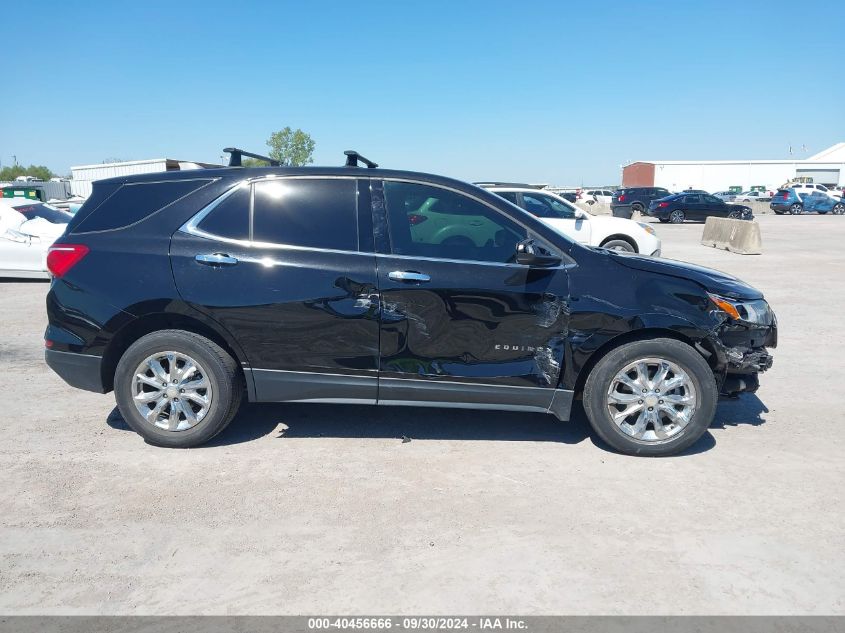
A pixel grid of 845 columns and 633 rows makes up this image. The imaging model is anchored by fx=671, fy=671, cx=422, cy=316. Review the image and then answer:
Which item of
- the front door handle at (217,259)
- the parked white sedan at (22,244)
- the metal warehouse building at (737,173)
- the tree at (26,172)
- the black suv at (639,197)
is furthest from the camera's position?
the tree at (26,172)

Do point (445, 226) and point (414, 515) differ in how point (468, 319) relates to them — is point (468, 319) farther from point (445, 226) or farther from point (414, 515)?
point (414, 515)

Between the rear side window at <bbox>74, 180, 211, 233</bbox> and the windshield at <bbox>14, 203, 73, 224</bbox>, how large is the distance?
926 centimetres

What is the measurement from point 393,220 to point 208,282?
1.32m

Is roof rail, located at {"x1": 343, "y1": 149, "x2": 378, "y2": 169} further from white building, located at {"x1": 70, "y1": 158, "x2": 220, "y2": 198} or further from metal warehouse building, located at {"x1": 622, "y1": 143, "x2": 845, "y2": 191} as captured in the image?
metal warehouse building, located at {"x1": 622, "y1": 143, "x2": 845, "y2": 191}

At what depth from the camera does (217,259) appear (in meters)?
4.52

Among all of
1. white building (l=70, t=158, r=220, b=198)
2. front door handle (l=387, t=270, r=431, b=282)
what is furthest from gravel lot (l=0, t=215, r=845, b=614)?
white building (l=70, t=158, r=220, b=198)

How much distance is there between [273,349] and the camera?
4.55 metres

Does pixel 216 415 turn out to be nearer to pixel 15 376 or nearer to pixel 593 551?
pixel 593 551

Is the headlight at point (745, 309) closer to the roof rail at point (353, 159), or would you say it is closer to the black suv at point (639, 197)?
the roof rail at point (353, 159)

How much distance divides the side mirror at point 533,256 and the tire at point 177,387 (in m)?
2.08

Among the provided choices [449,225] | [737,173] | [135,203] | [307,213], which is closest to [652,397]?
[449,225]

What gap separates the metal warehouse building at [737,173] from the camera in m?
74.8

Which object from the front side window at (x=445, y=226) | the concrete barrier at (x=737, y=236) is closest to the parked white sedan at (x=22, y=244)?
the front side window at (x=445, y=226)
